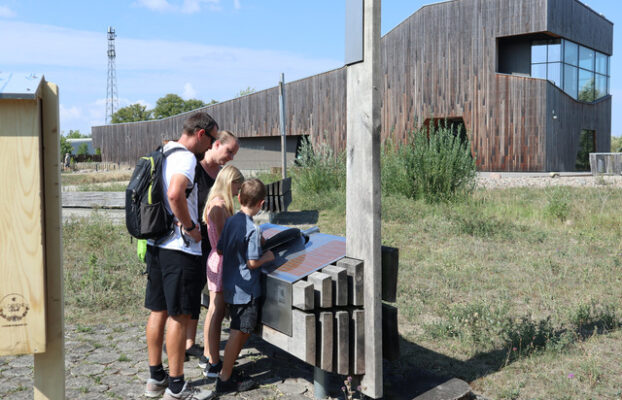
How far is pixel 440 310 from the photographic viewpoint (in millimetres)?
5363

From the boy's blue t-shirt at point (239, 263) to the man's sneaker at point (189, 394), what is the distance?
58 cm

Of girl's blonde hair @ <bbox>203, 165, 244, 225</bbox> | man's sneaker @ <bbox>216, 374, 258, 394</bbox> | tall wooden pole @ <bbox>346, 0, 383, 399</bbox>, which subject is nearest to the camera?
tall wooden pole @ <bbox>346, 0, 383, 399</bbox>

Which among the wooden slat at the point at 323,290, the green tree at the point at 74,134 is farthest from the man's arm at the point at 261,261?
the green tree at the point at 74,134

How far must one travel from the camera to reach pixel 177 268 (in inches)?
133

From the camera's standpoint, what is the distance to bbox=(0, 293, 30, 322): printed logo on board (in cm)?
221

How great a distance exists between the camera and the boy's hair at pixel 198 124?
A: 11.7ft

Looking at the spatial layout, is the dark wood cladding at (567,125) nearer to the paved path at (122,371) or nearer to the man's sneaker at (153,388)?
the paved path at (122,371)

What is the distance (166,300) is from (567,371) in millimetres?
2775

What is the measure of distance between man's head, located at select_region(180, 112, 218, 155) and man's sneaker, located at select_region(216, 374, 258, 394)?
59.7 inches

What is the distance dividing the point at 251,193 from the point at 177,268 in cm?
65

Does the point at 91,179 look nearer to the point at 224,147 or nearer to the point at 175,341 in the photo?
the point at 224,147

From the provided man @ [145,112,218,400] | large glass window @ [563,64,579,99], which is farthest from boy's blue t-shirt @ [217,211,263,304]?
large glass window @ [563,64,579,99]

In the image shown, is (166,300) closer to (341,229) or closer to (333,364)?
(333,364)

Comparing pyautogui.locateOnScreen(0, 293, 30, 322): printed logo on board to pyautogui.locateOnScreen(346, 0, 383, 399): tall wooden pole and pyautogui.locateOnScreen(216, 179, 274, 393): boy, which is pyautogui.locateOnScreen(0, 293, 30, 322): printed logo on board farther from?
pyautogui.locateOnScreen(346, 0, 383, 399): tall wooden pole
